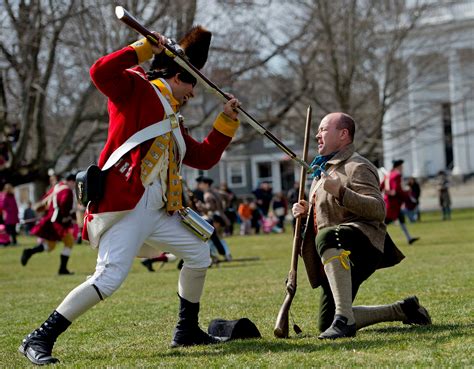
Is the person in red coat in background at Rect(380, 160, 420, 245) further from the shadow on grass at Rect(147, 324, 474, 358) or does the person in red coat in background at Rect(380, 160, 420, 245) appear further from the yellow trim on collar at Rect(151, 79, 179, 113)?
the yellow trim on collar at Rect(151, 79, 179, 113)

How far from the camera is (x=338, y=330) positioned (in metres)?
6.23

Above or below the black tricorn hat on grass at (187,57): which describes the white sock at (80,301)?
below

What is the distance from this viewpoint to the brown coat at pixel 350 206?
6.29m

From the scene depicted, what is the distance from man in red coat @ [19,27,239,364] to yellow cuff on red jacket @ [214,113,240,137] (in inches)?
2.6

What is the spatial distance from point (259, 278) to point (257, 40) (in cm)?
1761

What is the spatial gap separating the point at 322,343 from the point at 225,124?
1699 millimetres

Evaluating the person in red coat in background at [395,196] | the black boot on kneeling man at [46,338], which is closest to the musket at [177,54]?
the black boot on kneeling man at [46,338]

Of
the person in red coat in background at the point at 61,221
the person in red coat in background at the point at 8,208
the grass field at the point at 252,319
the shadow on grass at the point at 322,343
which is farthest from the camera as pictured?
the person in red coat in background at the point at 8,208

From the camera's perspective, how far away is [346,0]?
106 feet

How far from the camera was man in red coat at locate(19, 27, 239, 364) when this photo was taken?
578cm

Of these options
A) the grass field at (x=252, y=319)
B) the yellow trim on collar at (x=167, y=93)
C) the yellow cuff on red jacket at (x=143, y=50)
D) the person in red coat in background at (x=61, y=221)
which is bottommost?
the grass field at (x=252, y=319)

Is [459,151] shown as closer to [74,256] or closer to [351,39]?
[351,39]

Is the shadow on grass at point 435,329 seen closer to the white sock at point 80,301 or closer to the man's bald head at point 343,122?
the man's bald head at point 343,122

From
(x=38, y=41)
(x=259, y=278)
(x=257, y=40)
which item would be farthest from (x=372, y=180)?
(x=257, y=40)
